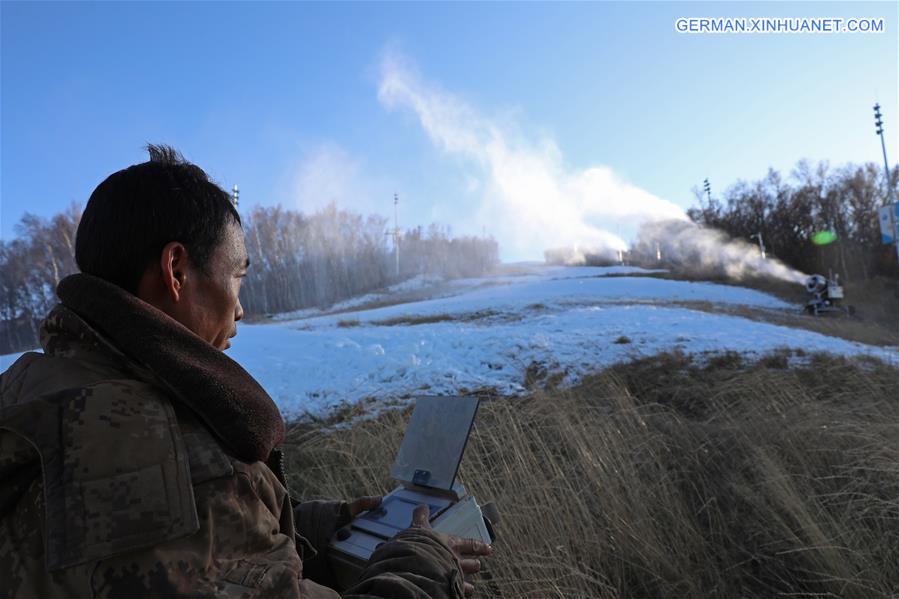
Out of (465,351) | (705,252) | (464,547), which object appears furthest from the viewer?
(705,252)

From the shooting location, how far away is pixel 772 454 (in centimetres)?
384

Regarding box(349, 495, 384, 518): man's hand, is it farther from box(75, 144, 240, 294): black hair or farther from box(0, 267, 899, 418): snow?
box(0, 267, 899, 418): snow

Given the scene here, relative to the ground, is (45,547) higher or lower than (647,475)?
higher

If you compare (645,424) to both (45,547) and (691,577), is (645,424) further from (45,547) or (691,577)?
(45,547)

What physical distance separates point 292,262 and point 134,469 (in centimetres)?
5792

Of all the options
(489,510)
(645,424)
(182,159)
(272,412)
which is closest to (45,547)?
(272,412)

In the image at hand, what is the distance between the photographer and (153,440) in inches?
35.1

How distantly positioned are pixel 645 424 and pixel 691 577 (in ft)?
5.81

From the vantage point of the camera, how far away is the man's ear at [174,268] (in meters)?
1.12

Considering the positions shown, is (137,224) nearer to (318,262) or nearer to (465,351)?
(465,351)

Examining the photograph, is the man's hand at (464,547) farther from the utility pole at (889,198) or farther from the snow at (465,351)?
the utility pole at (889,198)

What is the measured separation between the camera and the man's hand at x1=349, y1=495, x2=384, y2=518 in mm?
1766

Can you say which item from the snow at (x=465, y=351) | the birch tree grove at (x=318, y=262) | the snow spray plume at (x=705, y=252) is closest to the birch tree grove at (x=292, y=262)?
the birch tree grove at (x=318, y=262)

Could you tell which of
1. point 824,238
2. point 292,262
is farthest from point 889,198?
point 292,262
